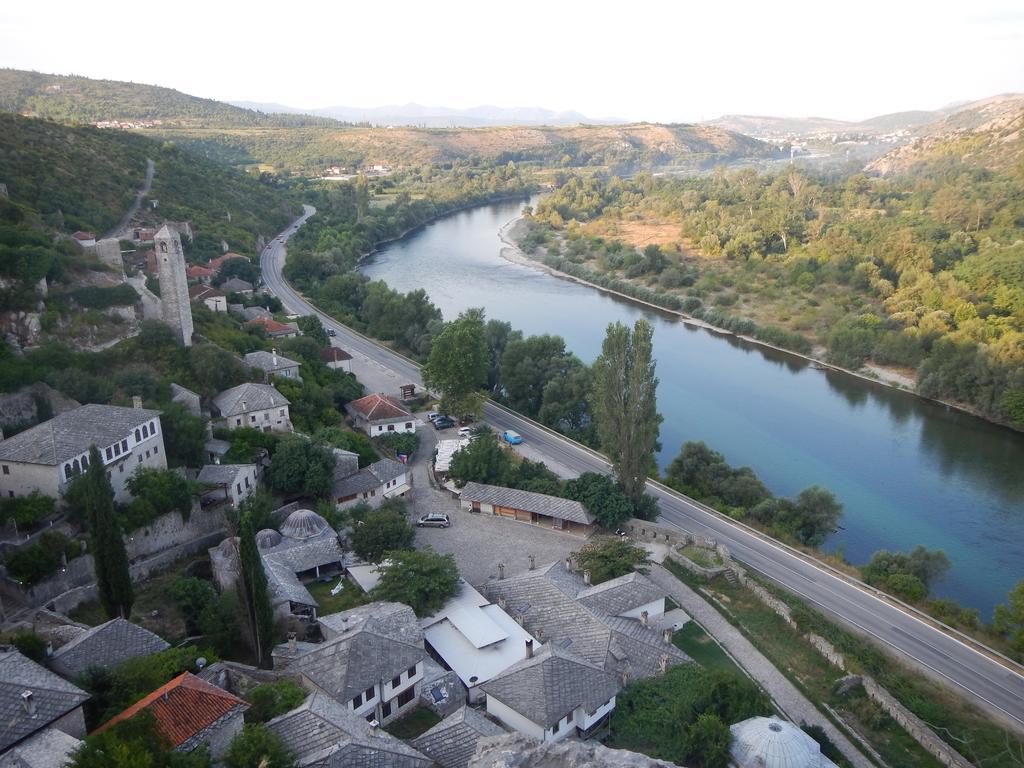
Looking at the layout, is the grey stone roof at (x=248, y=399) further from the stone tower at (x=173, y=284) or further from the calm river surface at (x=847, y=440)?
the calm river surface at (x=847, y=440)

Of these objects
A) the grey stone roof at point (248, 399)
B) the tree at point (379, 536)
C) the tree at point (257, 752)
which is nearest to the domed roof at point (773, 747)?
the tree at point (257, 752)

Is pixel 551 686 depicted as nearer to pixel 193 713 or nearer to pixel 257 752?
pixel 257 752

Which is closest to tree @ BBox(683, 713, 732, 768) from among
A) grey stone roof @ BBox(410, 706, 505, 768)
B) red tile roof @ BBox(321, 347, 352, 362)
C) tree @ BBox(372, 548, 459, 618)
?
grey stone roof @ BBox(410, 706, 505, 768)

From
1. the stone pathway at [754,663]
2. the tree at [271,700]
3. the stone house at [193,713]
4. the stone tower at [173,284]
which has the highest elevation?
the stone tower at [173,284]

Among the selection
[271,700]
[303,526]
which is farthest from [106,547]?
[303,526]

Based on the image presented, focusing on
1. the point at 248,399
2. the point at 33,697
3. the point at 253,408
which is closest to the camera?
the point at 33,697

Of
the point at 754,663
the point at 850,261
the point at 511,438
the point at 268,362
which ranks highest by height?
the point at 850,261

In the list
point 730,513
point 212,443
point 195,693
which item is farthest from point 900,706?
point 212,443
